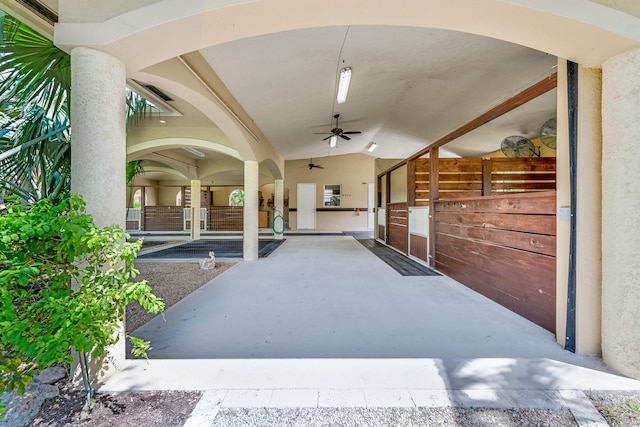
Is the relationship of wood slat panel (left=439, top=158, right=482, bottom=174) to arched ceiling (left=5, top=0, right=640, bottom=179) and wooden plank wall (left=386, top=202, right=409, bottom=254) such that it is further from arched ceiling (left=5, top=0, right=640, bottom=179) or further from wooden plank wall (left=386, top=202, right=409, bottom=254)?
arched ceiling (left=5, top=0, right=640, bottom=179)

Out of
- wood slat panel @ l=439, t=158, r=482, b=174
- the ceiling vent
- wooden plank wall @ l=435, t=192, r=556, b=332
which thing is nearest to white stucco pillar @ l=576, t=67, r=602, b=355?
wooden plank wall @ l=435, t=192, r=556, b=332

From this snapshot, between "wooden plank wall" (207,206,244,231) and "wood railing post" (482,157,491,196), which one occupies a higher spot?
"wood railing post" (482,157,491,196)

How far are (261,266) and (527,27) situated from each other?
4.12 metres

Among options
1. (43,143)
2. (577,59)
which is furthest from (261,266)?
(577,59)

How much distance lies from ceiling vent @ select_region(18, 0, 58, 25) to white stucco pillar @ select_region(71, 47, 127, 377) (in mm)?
437

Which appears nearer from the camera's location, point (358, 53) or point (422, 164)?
point (358, 53)

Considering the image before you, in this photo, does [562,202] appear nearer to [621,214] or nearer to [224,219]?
[621,214]

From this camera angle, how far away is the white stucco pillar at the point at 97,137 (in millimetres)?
1413

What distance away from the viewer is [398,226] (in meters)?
6.04

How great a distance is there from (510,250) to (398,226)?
3594mm

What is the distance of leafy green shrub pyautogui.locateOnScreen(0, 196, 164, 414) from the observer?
973mm

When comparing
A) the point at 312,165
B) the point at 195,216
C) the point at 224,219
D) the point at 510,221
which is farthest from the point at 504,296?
the point at 224,219

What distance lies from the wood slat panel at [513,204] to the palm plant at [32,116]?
3.53 meters

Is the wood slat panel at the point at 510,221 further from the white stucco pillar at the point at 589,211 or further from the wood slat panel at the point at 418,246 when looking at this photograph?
the wood slat panel at the point at 418,246
